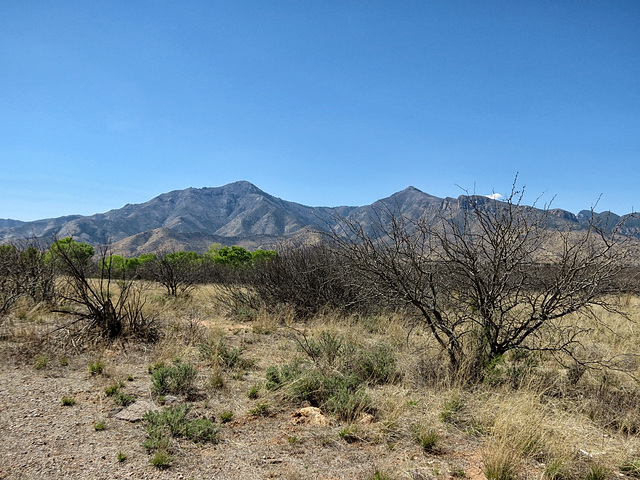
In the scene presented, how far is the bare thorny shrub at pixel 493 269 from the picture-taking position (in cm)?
511

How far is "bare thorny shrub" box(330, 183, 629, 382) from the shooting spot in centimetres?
511

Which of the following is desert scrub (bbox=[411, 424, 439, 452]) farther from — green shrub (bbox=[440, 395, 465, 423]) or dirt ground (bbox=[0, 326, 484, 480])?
green shrub (bbox=[440, 395, 465, 423])

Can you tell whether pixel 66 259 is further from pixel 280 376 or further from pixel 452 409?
pixel 452 409

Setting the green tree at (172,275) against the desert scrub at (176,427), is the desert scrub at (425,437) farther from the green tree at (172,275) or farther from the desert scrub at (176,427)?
the green tree at (172,275)

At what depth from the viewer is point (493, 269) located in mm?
5211

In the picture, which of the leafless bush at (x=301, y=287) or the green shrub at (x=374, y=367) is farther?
the leafless bush at (x=301, y=287)

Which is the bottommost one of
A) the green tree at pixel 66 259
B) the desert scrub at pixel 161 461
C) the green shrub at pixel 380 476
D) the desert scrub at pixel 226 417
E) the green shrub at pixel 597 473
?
the desert scrub at pixel 226 417

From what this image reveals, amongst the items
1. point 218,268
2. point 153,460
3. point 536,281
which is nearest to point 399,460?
point 153,460

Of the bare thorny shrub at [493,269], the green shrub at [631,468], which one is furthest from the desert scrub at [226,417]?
the green shrub at [631,468]

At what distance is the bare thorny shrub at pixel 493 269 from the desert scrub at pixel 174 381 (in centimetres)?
292

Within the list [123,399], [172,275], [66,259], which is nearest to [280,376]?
[123,399]

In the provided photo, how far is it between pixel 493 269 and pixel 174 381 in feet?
15.0

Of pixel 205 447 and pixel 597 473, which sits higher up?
pixel 597 473

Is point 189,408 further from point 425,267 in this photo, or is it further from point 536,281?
point 536,281
